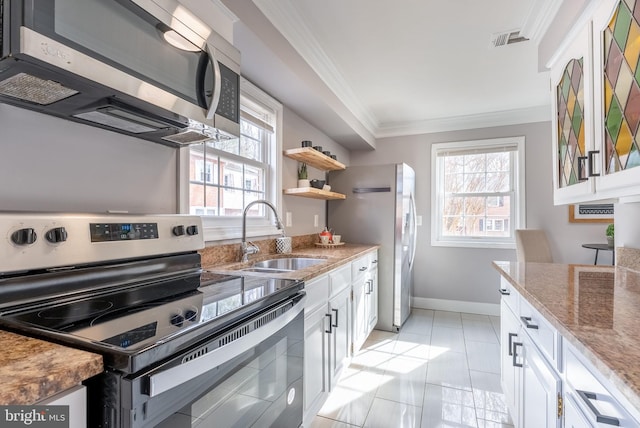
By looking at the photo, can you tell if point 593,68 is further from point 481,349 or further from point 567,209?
point 567,209

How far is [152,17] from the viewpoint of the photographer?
39.4 inches

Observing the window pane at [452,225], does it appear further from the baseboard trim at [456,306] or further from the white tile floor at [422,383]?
the white tile floor at [422,383]

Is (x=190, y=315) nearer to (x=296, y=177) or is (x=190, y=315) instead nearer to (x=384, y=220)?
(x=296, y=177)

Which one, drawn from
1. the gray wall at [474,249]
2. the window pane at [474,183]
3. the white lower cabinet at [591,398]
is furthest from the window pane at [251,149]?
the window pane at [474,183]

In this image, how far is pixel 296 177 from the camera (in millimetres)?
2941

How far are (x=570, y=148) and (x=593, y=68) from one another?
0.42 meters

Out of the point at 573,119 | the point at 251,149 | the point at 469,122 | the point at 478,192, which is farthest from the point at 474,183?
the point at 251,149

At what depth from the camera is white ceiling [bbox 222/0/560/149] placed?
1.89 m

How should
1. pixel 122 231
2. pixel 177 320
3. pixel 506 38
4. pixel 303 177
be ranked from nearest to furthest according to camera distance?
pixel 177 320 < pixel 122 231 < pixel 506 38 < pixel 303 177

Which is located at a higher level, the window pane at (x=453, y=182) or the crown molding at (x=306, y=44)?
the crown molding at (x=306, y=44)

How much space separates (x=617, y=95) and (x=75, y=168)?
6.46 ft

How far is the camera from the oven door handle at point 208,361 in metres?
0.66

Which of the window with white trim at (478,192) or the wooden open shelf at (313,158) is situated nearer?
the wooden open shelf at (313,158)

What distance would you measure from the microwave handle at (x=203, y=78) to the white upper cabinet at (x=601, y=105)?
141 centimetres
